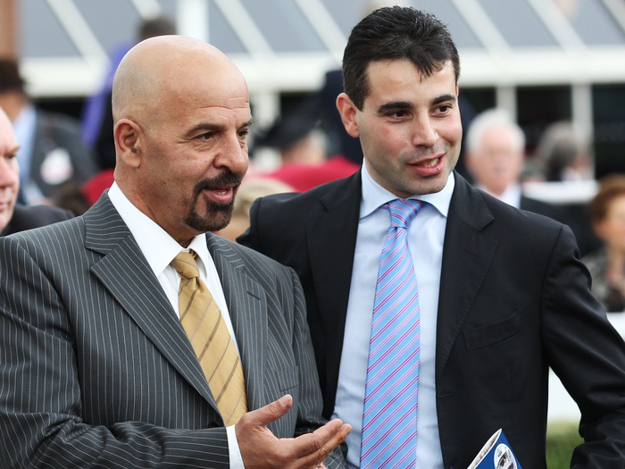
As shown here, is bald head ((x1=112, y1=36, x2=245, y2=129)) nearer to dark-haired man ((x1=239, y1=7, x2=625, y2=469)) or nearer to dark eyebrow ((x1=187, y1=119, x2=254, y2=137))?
dark eyebrow ((x1=187, y1=119, x2=254, y2=137))

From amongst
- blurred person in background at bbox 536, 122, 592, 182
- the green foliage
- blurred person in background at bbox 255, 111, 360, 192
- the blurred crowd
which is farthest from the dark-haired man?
blurred person in background at bbox 536, 122, 592, 182

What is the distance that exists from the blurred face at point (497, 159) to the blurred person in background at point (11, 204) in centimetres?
439

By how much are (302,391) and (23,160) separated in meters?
4.27

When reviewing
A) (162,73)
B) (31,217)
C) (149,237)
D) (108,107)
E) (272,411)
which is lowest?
(272,411)

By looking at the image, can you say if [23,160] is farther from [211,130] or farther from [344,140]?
[211,130]

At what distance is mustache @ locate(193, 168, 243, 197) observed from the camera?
10.3 feet

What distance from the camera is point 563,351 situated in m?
3.40

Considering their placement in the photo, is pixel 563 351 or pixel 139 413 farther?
pixel 563 351

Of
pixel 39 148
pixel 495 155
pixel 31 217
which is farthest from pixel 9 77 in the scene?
pixel 495 155

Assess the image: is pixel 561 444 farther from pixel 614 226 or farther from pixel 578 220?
pixel 578 220

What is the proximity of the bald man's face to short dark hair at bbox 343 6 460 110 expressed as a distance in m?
0.56

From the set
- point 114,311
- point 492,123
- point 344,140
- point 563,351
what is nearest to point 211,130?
point 114,311

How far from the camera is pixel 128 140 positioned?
319cm

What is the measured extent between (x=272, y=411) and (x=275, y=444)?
0.10 metres
